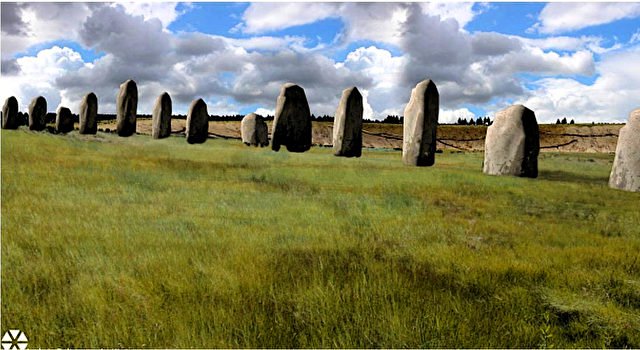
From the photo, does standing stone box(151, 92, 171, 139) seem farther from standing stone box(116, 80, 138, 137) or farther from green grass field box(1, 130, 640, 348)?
green grass field box(1, 130, 640, 348)

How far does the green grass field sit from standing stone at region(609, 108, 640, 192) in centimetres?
378

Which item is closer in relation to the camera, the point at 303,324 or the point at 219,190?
the point at 303,324

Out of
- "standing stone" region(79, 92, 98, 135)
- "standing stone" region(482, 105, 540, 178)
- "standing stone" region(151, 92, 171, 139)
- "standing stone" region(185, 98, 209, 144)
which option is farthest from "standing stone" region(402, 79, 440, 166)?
"standing stone" region(79, 92, 98, 135)

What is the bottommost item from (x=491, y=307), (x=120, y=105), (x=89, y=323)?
(x=89, y=323)

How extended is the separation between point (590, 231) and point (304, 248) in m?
4.74

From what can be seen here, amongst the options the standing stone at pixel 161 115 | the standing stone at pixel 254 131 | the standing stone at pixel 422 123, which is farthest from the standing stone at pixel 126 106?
the standing stone at pixel 422 123

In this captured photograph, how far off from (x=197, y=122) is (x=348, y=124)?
12.3 meters

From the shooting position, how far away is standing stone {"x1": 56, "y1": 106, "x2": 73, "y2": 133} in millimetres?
35625

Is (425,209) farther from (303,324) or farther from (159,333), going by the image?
(159,333)

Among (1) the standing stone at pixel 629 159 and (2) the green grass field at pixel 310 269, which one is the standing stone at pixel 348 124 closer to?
(1) the standing stone at pixel 629 159

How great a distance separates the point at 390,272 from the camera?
4.93 m

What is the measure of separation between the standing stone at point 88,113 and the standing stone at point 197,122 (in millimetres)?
7075

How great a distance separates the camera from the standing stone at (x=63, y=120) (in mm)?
35625

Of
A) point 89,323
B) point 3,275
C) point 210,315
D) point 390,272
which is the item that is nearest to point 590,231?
point 390,272
